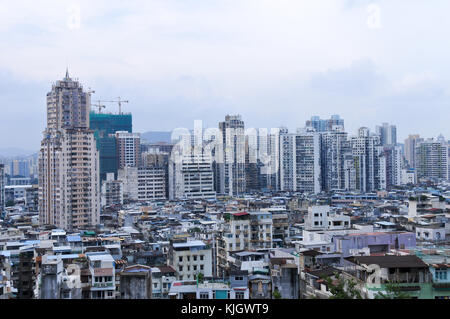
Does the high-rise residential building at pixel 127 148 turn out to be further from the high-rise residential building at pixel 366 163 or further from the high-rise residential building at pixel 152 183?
the high-rise residential building at pixel 366 163

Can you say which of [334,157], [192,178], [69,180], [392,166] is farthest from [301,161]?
[69,180]

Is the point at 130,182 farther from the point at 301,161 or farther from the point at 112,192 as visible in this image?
the point at 301,161

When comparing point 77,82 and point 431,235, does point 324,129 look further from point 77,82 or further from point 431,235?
point 431,235

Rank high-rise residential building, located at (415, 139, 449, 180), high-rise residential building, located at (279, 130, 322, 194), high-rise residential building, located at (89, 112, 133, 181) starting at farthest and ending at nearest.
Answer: high-rise residential building, located at (89, 112, 133, 181) < high-rise residential building, located at (279, 130, 322, 194) < high-rise residential building, located at (415, 139, 449, 180)

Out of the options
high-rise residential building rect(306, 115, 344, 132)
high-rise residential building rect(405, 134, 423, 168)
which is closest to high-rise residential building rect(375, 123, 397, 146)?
high-rise residential building rect(405, 134, 423, 168)

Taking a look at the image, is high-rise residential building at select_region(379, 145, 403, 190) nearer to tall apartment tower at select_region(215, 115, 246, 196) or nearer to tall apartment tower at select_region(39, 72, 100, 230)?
tall apartment tower at select_region(215, 115, 246, 196)

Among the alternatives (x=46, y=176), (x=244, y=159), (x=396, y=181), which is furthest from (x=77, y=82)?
(x=396, y=181)

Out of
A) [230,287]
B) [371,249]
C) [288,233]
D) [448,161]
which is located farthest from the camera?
[448,161]
